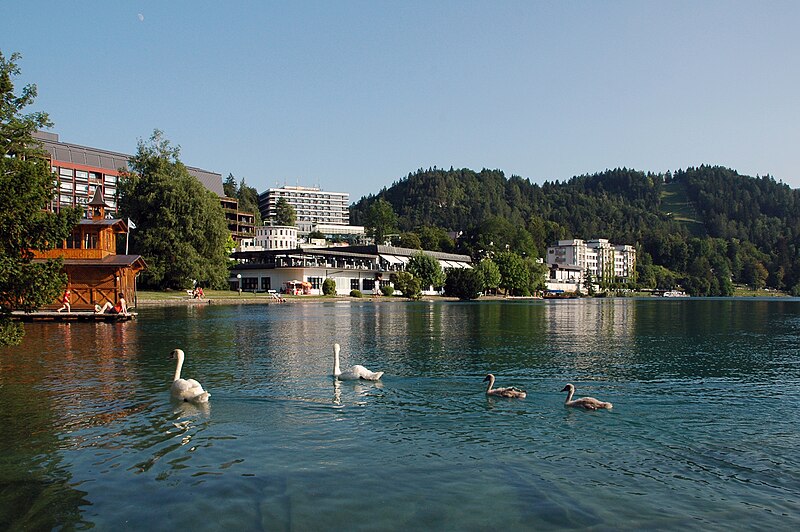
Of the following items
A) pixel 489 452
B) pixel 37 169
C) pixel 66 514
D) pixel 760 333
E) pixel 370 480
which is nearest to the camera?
pixel 66 514

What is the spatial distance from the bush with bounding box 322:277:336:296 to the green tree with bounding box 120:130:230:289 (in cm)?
2274

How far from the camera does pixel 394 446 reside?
42.3 ft

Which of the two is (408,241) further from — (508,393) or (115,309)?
(508,393)

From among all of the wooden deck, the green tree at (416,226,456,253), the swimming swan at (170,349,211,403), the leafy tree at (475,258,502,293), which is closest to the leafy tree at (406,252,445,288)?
the leafy tree at (475,258,502,293)

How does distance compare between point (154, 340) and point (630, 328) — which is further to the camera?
point (630, 328)

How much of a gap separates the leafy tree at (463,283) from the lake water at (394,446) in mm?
94556

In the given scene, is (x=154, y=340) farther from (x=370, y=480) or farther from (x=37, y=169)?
(x=370, y=480)

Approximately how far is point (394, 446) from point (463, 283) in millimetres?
109192

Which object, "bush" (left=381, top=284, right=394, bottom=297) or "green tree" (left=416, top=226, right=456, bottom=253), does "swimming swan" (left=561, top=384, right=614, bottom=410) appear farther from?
"green tree" (left=416, top=226, right=456, bottom=253)

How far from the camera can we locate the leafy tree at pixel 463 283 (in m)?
121

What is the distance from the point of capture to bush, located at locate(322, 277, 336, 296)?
353 ft

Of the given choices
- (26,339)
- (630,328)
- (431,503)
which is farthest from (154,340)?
(630,328)

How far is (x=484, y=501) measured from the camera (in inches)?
390

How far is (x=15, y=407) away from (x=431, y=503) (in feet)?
39.1
